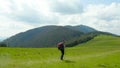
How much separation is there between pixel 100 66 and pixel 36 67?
8450 mm

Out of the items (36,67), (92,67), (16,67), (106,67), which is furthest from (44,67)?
(106,67)

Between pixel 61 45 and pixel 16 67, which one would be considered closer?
pixel 16 67

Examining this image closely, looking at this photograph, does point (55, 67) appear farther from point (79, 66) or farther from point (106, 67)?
point (106, 67)

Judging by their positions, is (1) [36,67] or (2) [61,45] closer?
(1) [36,67]

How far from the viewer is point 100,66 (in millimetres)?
35781

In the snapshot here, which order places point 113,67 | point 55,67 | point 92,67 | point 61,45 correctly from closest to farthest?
point 55,67 < point 92,67 < point 113,67 < point 61,45

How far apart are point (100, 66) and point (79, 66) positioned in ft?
11.3

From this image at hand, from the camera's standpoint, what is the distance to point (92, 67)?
34.1 metres

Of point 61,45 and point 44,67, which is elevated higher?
point 61,45

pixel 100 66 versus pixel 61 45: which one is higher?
pixel 61 45

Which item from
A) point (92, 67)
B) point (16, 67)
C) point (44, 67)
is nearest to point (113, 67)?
point (92, 67)

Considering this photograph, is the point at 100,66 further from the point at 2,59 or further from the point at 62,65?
the point at 2,59

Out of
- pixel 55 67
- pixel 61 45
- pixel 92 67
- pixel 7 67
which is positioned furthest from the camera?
pixel 61 45

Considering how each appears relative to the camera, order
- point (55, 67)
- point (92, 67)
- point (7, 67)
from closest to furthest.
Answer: point (7, 67)
point (55, 67)
point (92, 67)
